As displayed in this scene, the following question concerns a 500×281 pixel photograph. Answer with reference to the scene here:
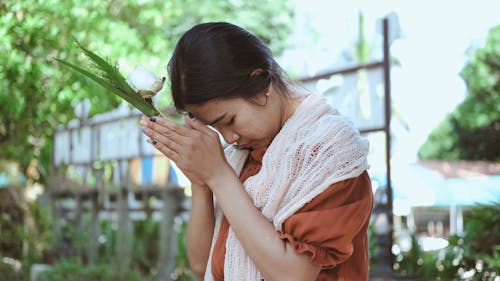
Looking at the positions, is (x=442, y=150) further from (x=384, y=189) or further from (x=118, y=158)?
(x=384, y=189)

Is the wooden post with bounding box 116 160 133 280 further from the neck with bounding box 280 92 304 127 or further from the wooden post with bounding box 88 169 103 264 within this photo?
the neck with bounding box 280 92 304 127

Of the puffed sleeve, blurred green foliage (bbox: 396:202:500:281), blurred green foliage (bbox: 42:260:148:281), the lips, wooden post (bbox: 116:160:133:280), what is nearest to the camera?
the puffed sleeve

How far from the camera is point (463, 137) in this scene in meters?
21.2

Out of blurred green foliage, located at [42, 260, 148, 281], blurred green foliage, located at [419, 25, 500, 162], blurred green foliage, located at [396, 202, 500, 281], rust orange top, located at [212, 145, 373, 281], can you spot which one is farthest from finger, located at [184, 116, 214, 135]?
blurred green foliage, located at [419, 25, 500, 162]

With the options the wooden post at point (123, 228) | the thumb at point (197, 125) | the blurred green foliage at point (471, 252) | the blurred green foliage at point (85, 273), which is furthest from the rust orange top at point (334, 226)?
the wooden post at point (123, 228)

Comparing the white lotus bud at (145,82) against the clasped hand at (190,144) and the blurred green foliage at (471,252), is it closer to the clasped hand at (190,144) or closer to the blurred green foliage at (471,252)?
the clasped hand at (190,144)

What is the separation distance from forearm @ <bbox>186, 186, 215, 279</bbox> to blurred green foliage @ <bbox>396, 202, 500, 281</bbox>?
87.8 inches

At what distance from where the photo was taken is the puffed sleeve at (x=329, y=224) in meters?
1.45

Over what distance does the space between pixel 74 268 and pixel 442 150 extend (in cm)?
1876

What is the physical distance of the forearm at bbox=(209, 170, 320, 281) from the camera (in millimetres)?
1460

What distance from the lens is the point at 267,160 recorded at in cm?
158

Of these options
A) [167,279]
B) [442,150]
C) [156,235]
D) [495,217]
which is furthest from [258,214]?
[442,150]

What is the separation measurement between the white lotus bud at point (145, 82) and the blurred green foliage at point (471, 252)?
2.45 metres

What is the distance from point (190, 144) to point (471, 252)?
2619 mm
